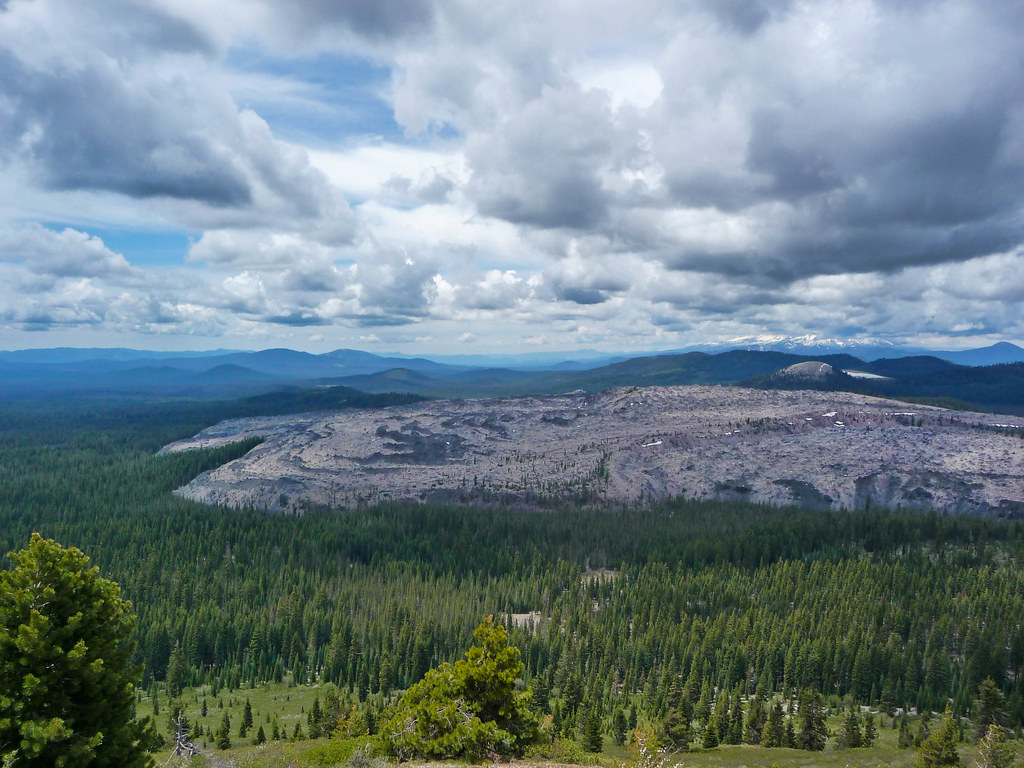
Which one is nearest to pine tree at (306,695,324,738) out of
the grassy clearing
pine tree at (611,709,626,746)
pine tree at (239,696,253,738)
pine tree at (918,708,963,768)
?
the grassy clearing

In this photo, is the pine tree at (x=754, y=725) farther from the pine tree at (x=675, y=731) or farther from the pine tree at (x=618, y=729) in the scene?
the pine tree at (x=618, y=729)

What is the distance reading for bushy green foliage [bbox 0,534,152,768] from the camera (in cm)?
2575

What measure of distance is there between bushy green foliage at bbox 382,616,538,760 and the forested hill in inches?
2134

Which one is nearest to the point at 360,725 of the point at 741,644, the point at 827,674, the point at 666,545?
the point at 741,644

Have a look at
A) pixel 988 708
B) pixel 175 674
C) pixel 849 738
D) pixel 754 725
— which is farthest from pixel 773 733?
pixel 175 674

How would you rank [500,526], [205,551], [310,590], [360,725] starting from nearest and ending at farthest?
1. [360,725]
2. [310,590]
3. [205,551]
4. [500,526]

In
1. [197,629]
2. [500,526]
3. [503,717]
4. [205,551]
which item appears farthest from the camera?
[500,526]

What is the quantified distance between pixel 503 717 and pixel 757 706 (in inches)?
2808

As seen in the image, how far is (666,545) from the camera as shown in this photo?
179 meters

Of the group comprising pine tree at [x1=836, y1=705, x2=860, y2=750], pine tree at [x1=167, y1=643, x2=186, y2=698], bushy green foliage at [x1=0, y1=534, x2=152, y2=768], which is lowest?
pine tree at [x1=167, y1=643, x2=186, y2=698]

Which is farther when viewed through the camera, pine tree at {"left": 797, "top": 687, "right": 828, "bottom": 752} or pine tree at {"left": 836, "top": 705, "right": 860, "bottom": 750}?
pine tree at {"left": 797, "top": 687, "right": 828, "bottom": 752}

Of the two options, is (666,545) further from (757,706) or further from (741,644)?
(757,706)

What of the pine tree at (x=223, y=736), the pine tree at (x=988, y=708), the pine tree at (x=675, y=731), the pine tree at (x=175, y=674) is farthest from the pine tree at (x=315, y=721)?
the pine tree at (x=988, y=708)

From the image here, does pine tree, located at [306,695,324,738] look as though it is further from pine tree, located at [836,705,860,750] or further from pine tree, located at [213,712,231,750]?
pine tree, located at [836,705,860,750]
